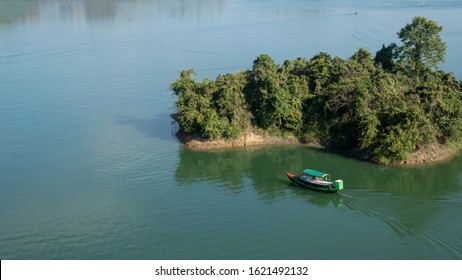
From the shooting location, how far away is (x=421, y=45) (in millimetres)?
42875

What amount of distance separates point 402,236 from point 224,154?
15331 mm

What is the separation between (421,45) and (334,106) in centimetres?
1158

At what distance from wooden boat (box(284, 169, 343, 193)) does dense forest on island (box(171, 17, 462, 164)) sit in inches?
207

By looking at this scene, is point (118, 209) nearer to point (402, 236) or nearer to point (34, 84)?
point (402, 236)

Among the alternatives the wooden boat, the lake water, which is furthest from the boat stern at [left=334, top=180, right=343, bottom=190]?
the lake water

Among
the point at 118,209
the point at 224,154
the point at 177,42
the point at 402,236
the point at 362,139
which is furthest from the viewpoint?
the point at 177,42

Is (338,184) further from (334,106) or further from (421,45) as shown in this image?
(421,45)

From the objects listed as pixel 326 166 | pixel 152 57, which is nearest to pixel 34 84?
pixel 152 57

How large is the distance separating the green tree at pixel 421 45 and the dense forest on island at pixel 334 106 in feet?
2.01

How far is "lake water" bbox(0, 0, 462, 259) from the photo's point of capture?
2538 cm

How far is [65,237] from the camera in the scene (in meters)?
26.1

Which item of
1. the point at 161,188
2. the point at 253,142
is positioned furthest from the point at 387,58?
the point at 161,188

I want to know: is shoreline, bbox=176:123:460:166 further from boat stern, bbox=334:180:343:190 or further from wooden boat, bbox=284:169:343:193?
boat stern, bbox=334:180:343:190

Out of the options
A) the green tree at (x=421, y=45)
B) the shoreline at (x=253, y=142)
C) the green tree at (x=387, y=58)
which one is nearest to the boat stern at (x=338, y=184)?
the shoreline at (x=253, y=142)
